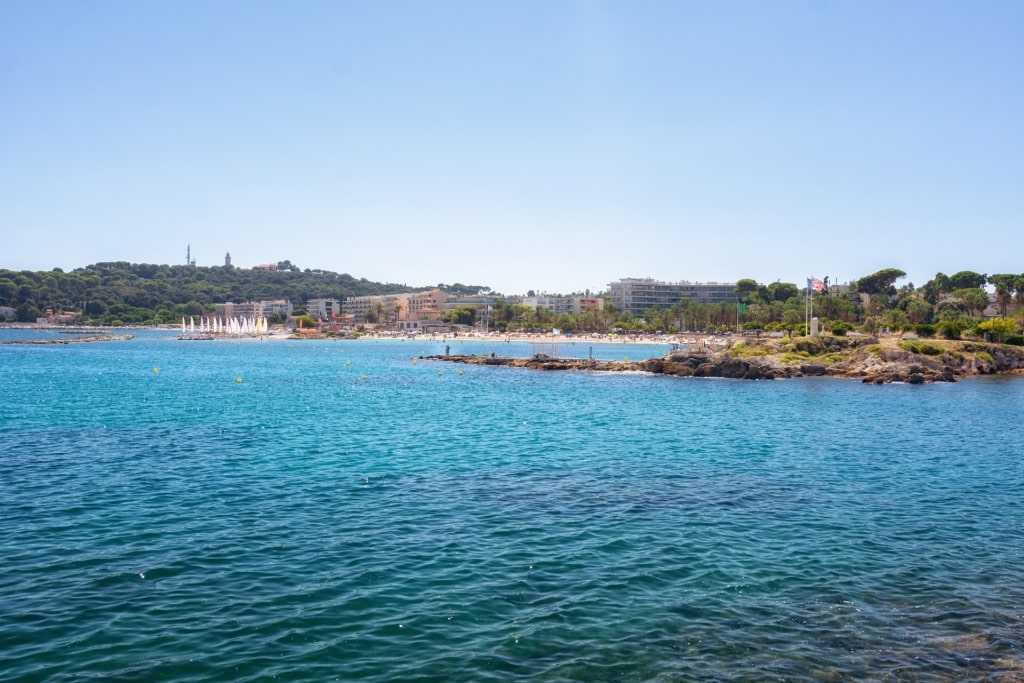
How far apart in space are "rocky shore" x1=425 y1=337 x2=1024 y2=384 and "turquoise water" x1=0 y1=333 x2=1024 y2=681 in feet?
151

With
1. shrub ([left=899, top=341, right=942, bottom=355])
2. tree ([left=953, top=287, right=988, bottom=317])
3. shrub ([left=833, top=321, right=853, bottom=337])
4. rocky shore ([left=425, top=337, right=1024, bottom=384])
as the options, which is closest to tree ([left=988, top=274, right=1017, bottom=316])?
tree ([left=953, top=287, right=988, bottom=317])

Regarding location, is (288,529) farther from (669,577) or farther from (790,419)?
(790,419)

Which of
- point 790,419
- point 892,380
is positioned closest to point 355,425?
point 790,419

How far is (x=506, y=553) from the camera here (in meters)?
21.3

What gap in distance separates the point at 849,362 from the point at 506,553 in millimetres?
92779

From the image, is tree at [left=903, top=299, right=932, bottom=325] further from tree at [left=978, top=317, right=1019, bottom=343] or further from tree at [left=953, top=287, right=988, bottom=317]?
tree at [left=978, top=317, right=1019, bottom=343]

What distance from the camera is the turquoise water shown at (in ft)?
48.7

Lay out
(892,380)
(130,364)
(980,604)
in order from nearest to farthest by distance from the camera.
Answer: (980,604) → (892,380) → (130,364)

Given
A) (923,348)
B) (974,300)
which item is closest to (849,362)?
(923,348)

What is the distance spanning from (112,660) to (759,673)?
41.3 feet

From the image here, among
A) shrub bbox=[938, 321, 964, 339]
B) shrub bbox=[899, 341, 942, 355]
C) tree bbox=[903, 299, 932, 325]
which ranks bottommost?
shrub bbox=[899, 341, 942, 355]

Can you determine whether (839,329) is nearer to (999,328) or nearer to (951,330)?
(951,330)

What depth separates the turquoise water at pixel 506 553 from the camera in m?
14.9

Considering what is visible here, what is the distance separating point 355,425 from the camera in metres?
49.3
